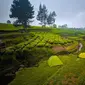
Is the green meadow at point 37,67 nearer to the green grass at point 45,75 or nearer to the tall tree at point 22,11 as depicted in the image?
the green grass at point 45,75

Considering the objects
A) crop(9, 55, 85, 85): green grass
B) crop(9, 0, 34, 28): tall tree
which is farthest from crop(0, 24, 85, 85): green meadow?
crop(9, 0, 34, 28): tall tree

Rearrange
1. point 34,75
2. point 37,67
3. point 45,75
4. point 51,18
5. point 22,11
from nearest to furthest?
point 45,75 → point 34,75 → point 37,67 → point 22,11 → point 51,18

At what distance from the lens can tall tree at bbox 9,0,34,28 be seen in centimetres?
5225

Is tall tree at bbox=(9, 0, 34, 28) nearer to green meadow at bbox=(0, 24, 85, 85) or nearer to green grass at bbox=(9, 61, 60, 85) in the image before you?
green meadow at bbox=(0, 24, 85, 85)

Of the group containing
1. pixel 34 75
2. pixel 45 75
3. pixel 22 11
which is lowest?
pixel 34 75

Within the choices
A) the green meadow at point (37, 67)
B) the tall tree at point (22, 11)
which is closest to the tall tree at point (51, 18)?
the tall tree at point (22, 11)

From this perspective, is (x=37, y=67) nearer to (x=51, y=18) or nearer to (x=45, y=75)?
(x=45, y=75)

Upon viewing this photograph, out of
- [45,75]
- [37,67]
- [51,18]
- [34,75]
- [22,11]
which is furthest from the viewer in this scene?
[51,18]

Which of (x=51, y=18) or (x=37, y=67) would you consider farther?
(x=51, y=18)

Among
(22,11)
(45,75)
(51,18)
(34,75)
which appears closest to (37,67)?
(34,75)

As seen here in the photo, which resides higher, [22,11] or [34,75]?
[22,11]

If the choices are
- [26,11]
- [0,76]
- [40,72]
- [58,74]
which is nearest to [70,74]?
[58,74]

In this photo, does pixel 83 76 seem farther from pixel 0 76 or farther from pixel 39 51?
pixel 39 51

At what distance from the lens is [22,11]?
171 feet
